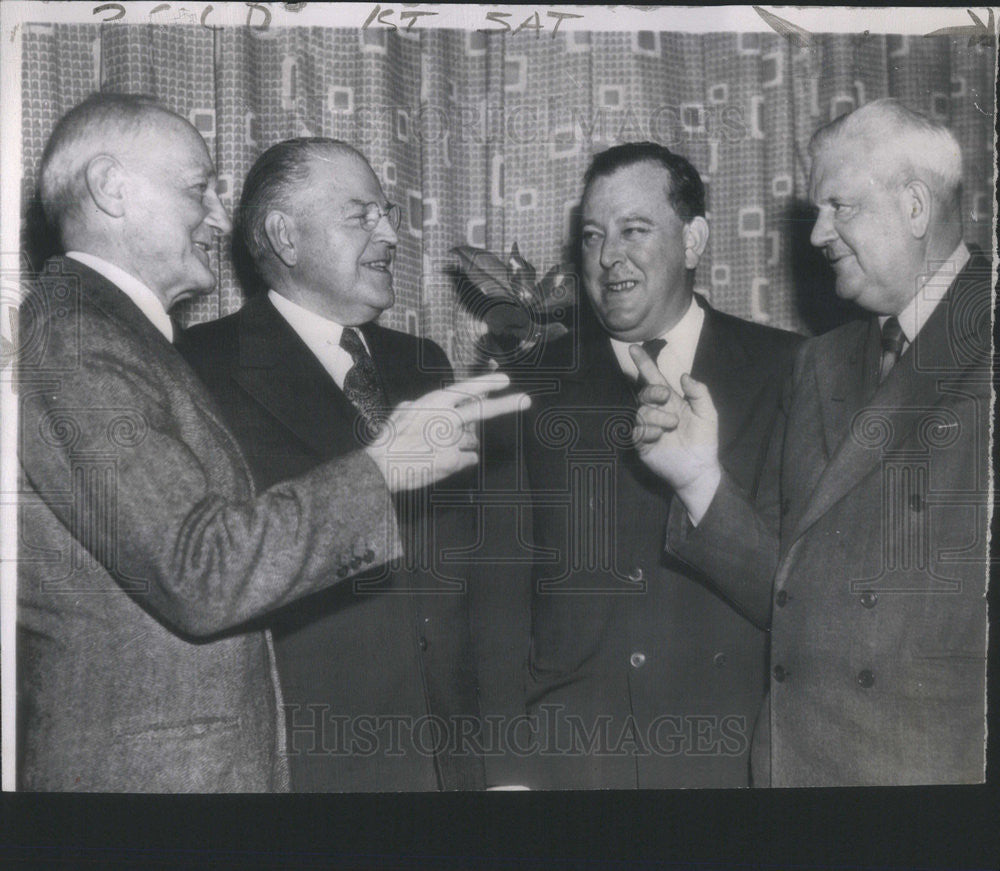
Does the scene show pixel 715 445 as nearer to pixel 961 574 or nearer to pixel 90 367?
pixel 961 574

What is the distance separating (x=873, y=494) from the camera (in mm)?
3518

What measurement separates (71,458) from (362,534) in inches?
34.1

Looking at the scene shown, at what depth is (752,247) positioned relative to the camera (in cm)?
355

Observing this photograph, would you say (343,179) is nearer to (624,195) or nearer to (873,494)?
(624,195)

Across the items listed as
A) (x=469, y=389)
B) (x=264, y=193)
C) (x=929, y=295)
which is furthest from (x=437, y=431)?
(x=929, y=295)

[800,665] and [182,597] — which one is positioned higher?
[182,597]

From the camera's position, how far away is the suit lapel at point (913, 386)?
349cm

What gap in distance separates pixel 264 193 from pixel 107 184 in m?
0.45

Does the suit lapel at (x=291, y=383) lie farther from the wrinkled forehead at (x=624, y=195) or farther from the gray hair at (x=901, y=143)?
the gray hair at (x=901, y=143)

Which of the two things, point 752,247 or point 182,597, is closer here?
point 182,597

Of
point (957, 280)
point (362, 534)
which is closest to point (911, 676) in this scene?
point (957, 280)

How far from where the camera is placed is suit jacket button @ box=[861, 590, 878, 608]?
3.48 m

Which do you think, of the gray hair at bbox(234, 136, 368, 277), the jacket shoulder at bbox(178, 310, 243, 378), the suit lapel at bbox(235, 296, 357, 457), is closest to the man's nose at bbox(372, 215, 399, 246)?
the gray hair at bbox(234, 136, 368, 277)

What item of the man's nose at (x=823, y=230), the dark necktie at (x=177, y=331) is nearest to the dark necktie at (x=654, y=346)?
the man's nose at (x=823, y=230)
